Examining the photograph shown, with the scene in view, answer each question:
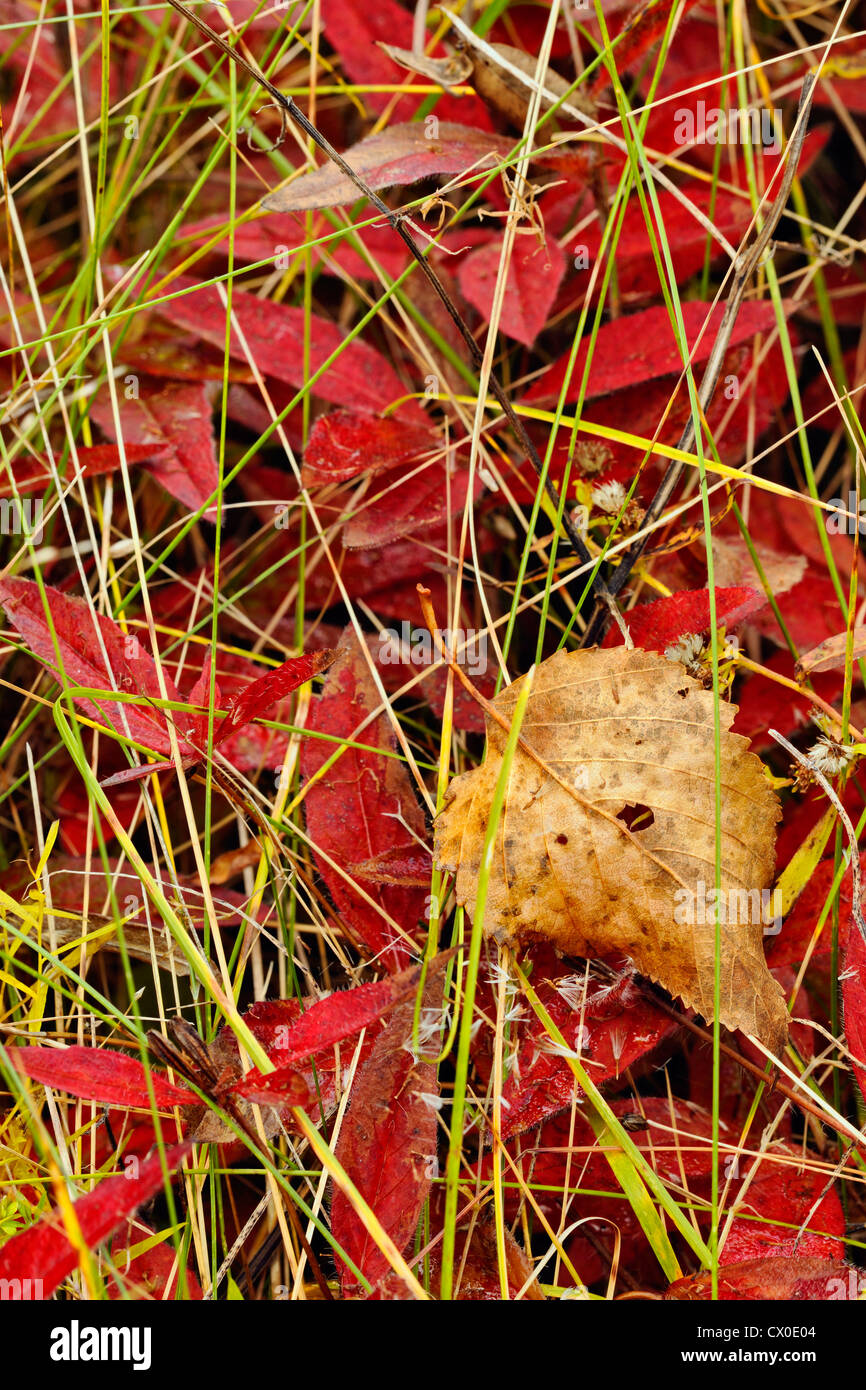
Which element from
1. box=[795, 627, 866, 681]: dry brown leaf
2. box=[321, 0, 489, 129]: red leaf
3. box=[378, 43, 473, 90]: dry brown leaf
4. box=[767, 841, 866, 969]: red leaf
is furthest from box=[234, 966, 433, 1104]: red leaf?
box=[321, 0, 489, 129]: red leaf

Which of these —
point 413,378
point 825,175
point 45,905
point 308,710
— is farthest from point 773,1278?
point 825,175

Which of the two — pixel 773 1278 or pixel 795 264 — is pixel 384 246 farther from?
pixel 773 1278

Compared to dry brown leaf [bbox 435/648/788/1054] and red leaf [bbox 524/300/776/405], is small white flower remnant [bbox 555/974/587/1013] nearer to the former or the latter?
dry brown leaf [bbox 435/648/788/1054]

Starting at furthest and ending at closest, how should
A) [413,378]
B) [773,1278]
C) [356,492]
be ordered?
[413,378], [356,492], [773,1278]

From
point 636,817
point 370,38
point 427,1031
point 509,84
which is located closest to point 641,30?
point 509,84

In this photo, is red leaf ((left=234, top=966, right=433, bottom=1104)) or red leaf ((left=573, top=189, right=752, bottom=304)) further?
red leaf ((left=573, top=189, right=752, bottom=304))

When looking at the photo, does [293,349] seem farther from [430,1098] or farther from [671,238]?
[430,1098]
